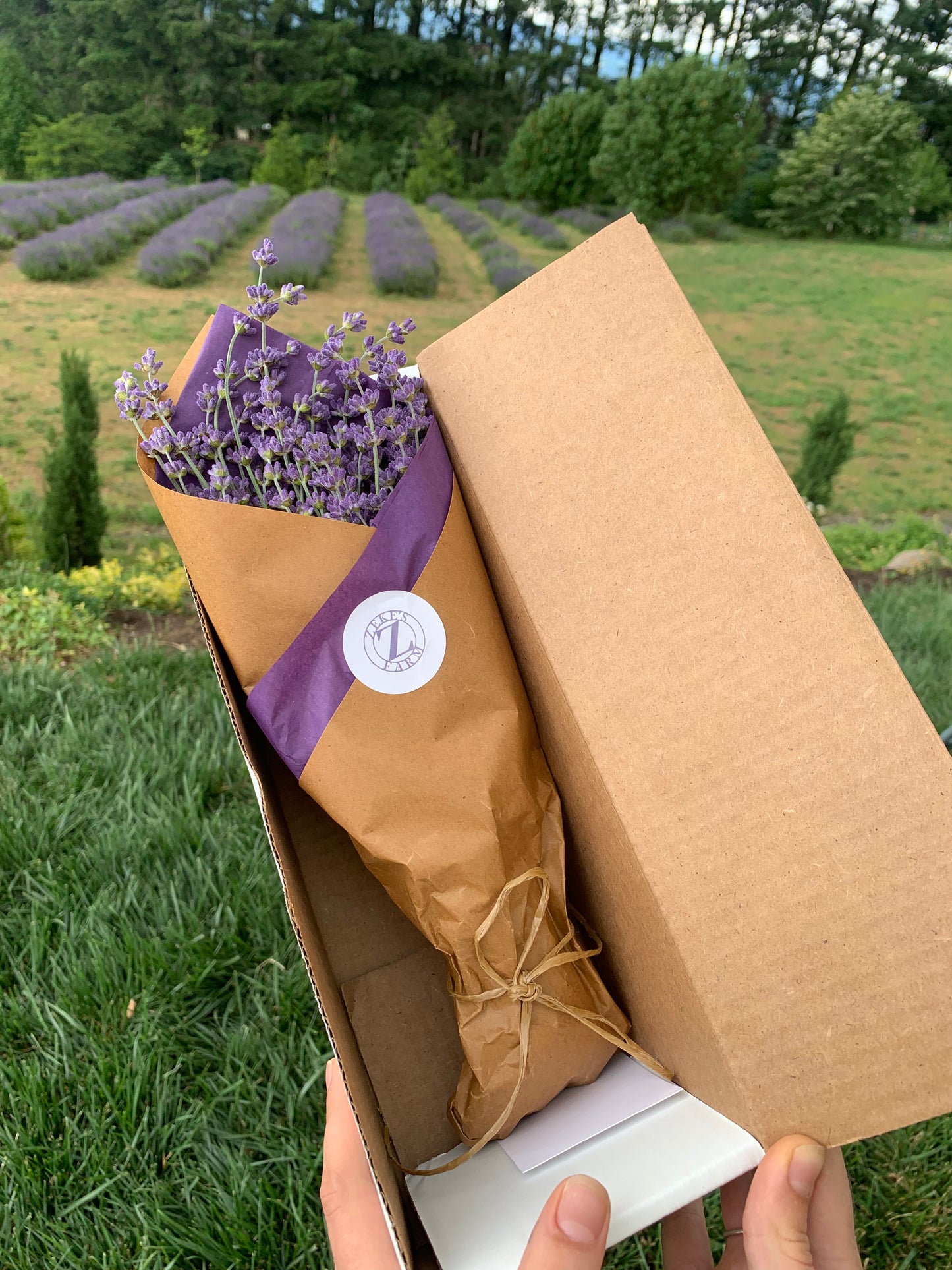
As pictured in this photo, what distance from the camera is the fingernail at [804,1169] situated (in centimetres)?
52

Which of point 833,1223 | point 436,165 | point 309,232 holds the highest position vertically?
point 436,165

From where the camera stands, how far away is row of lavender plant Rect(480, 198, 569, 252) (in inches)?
141

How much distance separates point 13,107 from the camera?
9.57ft

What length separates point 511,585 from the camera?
0.67m

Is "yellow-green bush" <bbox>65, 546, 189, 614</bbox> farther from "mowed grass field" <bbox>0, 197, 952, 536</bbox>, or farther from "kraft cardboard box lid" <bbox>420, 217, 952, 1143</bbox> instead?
"kraft cardboard box lid" <bbox>420, 217, 952, 1143</bbox>

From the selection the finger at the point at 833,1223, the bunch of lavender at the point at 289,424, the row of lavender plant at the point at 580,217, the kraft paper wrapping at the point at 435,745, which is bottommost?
the finger at the point at 833,1223

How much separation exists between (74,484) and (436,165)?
2.13 metres

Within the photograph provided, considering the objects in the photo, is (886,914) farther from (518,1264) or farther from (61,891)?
(61,891)

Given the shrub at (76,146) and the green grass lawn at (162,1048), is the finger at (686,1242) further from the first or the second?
the shrub at (76,146)

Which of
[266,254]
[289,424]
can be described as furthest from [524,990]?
[266,254]

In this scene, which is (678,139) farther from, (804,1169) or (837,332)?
(804,1169)

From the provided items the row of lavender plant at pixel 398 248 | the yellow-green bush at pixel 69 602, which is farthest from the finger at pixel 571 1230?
the row of lavender plant at pixel 398 248

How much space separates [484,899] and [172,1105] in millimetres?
732

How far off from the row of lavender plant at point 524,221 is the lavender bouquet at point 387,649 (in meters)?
3.34
